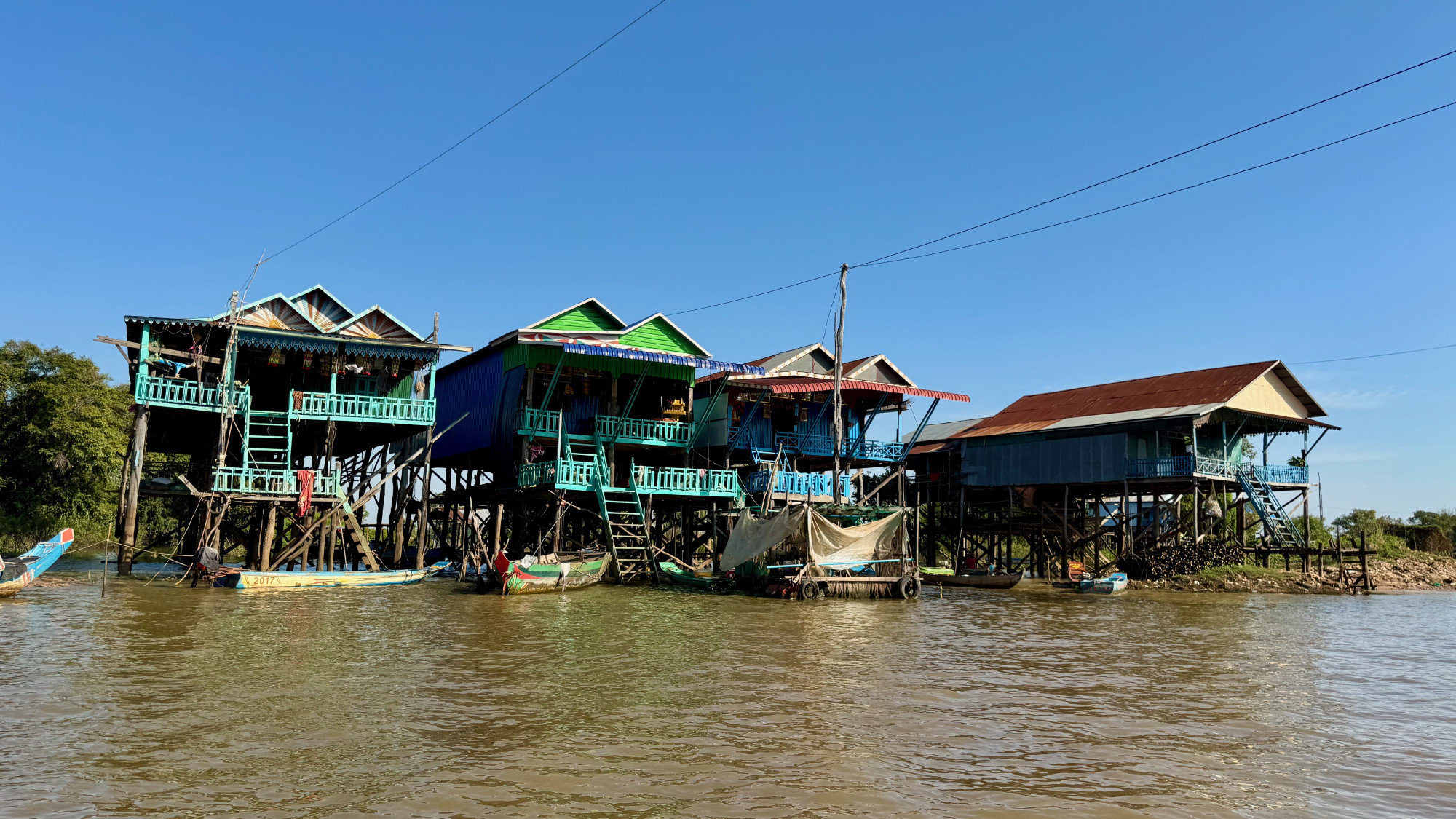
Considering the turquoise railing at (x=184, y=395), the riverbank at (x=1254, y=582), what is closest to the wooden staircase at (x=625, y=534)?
the turquoise railing at (x=184, y=395)

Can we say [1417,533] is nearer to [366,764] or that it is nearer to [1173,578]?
[1173,578]

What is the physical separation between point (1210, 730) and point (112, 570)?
108 feet

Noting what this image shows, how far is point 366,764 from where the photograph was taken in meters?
7.96

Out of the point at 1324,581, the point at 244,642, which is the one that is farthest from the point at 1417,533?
the point at 244,642

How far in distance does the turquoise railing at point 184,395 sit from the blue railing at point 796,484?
14.9 m

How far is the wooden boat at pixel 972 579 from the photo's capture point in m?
32.8

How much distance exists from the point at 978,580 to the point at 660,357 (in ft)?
44.8

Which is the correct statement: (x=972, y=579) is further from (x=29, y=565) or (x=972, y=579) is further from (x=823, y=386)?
(x=29, y=565)

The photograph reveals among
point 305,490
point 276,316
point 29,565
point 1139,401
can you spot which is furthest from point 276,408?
point 1139,401

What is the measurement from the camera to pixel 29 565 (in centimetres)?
2058

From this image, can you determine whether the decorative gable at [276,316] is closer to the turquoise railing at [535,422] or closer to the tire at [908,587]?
the turquoise railing at [535,422]

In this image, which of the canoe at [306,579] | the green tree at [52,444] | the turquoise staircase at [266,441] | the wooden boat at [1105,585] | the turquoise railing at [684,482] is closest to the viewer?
the canoe at [306,579]

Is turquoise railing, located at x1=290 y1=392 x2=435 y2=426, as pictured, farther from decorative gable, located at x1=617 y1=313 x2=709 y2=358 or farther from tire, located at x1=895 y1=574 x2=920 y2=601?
tire, located at x1=895 y1=574 x2=920 y2=601

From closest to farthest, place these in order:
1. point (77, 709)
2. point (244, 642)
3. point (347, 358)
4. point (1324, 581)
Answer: point (77, 709)
point (244, 642)
point (347, 358)
point (1324, 581)
